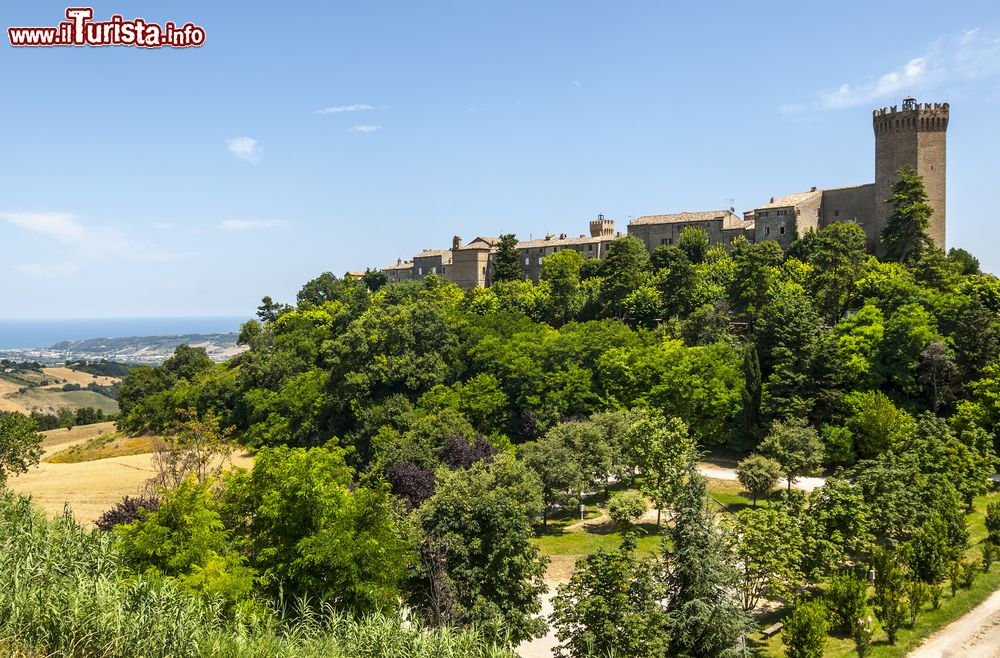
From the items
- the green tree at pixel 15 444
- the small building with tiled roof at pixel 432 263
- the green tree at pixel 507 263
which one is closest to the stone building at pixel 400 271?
the small building with tiled roof at pixel 432 263

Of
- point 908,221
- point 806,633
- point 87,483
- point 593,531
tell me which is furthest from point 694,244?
point 87,483

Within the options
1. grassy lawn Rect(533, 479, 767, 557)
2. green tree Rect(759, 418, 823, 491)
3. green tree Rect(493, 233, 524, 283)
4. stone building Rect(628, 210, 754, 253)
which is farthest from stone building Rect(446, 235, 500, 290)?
green tree Rect(759, 418, 823, 491)

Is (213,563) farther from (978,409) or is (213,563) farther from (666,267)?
(666,267)

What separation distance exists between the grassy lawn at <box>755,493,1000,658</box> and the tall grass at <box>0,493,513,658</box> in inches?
495

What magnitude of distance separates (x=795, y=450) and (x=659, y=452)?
26.2 feet

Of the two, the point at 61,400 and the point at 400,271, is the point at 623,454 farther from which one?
the point at 61,400

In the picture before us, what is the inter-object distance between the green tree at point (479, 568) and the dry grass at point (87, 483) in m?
24.5

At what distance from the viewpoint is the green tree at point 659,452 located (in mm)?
32719

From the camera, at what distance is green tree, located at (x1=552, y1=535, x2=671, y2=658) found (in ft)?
58.9

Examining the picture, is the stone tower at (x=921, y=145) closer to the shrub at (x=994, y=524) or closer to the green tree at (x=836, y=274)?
the green tree at (x=836, y=274)

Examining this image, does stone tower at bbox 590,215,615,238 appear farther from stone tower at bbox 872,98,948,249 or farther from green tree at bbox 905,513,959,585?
green tree at bbox 905,513,959,585

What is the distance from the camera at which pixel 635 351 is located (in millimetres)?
50031

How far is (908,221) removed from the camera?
190 feet

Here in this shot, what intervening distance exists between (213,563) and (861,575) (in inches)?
955
